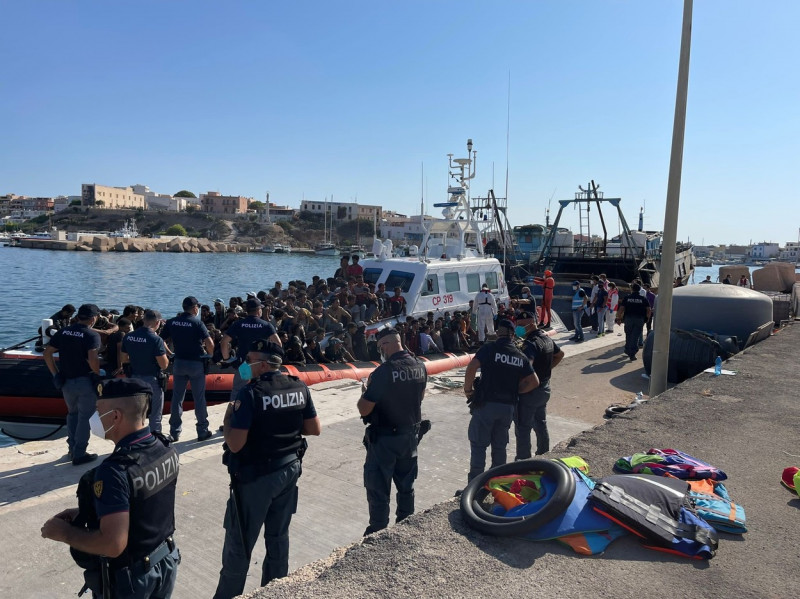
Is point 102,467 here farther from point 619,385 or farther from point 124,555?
point 619,385

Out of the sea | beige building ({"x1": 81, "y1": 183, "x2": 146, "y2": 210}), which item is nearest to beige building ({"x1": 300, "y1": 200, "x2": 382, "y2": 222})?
beige building ({"x1": 81, "y1": 183, "x2": 146, "y2": 210})

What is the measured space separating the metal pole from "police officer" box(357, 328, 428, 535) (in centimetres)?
402

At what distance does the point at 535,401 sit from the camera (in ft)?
18.7

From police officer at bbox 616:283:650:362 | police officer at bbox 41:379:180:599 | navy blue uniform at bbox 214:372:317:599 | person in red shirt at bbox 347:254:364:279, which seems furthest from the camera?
person in red shirt at bbox 347:254:364:279

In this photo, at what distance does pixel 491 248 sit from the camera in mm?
32281

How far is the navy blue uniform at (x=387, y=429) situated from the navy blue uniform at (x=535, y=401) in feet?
5.53

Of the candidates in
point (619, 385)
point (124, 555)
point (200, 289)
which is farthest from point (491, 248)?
point (124, 555)

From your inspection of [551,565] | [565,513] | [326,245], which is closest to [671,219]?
[565,513]

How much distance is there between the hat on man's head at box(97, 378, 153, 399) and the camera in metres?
2.51

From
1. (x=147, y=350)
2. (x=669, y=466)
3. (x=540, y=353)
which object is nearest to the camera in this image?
(x=669, y=466)

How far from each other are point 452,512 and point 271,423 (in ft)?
4.03

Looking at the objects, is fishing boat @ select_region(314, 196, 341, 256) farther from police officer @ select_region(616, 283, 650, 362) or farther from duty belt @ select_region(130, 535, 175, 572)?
duty belt @ select_region(130, 535, 175, 572)

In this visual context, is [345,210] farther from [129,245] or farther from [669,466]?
[669,466]

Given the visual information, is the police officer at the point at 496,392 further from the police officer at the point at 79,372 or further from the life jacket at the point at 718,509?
the police officer at the point at 79,372
